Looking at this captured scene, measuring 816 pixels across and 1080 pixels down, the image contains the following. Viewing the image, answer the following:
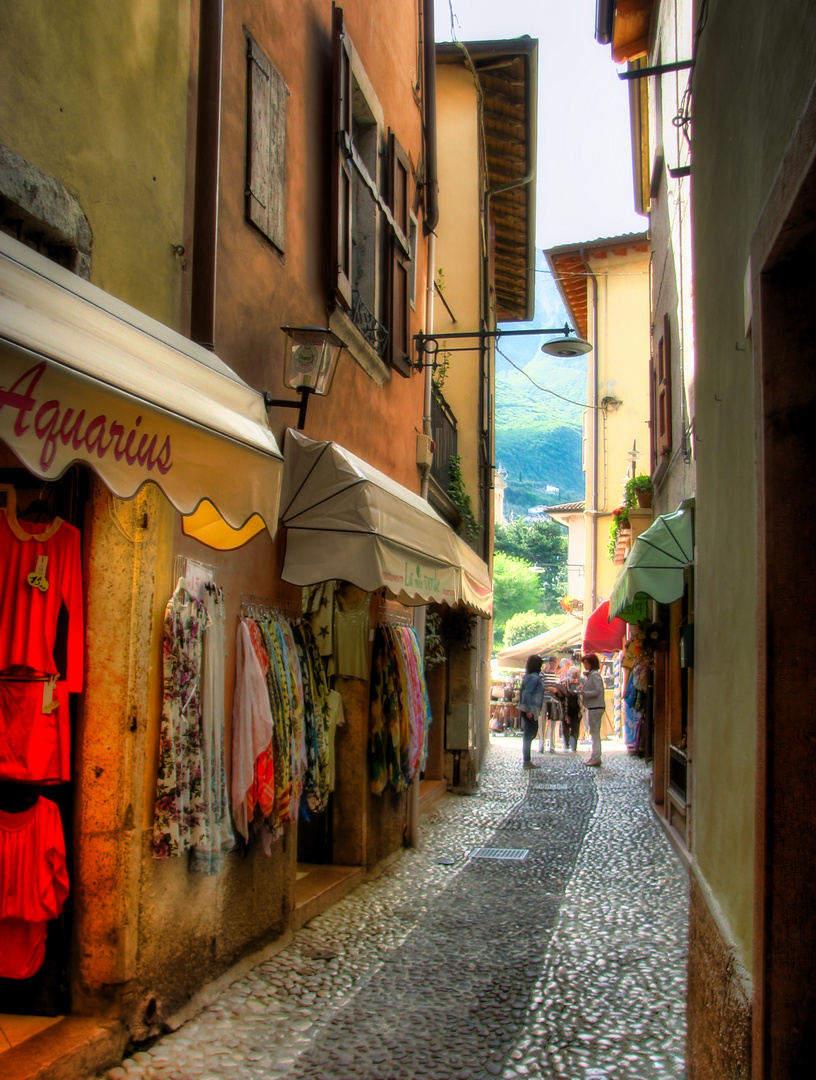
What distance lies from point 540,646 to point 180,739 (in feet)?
89.7

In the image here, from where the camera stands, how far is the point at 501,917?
708 centimetres

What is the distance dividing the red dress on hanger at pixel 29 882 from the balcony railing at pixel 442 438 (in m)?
8.62

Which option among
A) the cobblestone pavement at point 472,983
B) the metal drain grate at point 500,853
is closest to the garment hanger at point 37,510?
the cobblestone pavement at point 472,983

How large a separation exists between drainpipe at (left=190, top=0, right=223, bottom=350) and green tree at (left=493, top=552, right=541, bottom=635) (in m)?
90.8

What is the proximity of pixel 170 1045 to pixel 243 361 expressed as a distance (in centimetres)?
357

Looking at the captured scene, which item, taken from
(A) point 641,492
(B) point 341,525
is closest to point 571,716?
(A) point 641,492

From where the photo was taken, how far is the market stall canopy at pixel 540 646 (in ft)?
103

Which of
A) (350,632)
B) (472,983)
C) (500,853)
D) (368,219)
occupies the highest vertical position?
(368,219)

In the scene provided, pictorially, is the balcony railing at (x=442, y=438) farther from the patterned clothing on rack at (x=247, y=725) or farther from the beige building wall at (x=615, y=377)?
the beige building wall at (x=615, y=377)

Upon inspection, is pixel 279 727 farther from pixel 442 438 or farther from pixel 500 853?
pixel 442 438

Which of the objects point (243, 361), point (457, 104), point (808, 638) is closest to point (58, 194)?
point (243, 361)

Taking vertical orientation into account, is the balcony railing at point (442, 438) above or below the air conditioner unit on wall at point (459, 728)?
above

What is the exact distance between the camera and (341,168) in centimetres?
751

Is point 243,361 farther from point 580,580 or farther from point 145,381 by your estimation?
point 580,580
